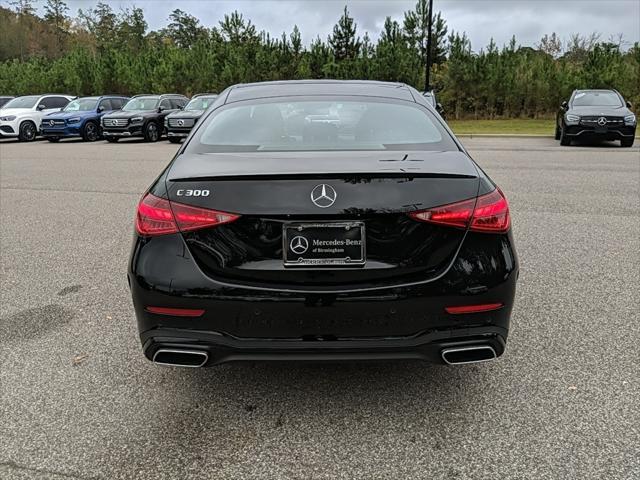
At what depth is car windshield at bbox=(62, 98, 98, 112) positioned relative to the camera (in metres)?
22.9

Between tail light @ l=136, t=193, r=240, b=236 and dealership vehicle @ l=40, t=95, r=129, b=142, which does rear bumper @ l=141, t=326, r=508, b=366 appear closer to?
tail light @ l=136, t=193, r=240, b=236

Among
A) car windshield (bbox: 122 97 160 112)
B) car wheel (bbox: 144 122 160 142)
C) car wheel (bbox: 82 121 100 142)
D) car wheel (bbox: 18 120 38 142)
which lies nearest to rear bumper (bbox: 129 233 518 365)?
car wheel (bbox: 144 122 160 142)

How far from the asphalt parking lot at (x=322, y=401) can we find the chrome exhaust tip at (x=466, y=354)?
1.20ft

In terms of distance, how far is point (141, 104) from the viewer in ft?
73.2

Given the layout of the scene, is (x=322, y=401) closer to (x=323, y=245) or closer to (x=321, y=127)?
(x=323, y=245)

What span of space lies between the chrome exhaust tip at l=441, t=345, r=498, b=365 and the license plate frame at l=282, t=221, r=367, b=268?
1.87 ft

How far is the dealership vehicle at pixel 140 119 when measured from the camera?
20953 mm

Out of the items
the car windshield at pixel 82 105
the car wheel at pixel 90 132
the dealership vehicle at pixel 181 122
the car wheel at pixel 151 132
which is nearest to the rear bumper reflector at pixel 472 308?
the dealership vehicle at pixel 181 122

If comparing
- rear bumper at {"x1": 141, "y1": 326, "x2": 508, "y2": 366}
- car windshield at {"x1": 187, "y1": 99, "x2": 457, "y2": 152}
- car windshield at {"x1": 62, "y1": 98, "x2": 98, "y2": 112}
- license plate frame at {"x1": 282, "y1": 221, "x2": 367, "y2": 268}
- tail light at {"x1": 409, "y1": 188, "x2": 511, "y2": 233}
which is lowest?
car windshield at {"x1": 62, "y1": 98, "x2": 98, "y2": 112}

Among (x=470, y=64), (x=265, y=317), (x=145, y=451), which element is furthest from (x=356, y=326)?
(x=470, y=64)

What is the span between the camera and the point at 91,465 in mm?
2545

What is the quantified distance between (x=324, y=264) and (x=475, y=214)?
705 millimetres

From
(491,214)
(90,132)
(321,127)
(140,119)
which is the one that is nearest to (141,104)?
(140,119)

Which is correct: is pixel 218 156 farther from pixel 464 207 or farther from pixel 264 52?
pixel 264 52
